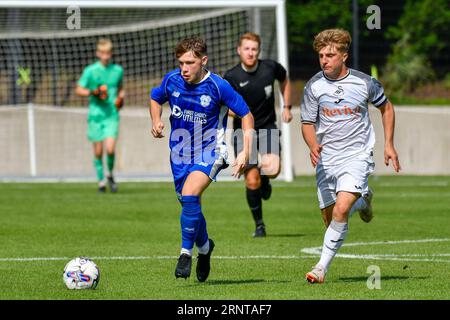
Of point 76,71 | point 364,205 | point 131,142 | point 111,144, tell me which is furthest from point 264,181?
point 76,71

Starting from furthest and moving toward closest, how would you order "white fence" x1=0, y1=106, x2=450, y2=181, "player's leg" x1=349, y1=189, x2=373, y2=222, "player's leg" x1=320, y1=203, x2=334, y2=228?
"white fence" x1=0, y1=106, x2=450, y2=181 → "player's leg" x1=320, y1=203, x2=334, y2=228 → "player's leg" x1=349, y1=189, x2=373, y2=222

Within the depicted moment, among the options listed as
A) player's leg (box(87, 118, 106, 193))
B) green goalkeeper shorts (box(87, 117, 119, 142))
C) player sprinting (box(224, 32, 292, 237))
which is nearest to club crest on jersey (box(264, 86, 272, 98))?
player sprinting (box(224, 32, 292, 237))

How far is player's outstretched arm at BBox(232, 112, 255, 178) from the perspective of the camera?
847cm

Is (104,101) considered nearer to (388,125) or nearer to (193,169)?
(193,169)

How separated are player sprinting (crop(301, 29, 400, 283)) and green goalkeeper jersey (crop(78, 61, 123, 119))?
9975mm

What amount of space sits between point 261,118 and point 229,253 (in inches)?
107

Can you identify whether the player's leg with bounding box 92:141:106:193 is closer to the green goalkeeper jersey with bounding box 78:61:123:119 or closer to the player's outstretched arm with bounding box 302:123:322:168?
the green goalkeeper jersey with bounding box 78:61:123:119

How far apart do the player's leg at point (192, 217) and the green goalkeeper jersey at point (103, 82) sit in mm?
10138

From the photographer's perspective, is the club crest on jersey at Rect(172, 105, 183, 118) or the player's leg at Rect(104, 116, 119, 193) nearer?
the club crest on jersey at Rect(172, 105, 183, 118)

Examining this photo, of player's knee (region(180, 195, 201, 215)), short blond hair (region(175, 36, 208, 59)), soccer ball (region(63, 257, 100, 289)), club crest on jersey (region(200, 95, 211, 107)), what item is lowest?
soccer ball (region(63, 257, 100, 289))

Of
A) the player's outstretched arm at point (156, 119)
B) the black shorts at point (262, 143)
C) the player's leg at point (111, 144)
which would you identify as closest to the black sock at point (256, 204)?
the black shorts at point (262, 143)

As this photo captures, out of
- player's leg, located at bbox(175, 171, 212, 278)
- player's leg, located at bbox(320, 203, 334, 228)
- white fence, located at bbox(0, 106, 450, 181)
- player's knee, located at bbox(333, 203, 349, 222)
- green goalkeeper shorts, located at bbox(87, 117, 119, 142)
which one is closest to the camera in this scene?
player's leg, located at bbox(175, 171, 212, 278)

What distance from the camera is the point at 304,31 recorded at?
31.4 m

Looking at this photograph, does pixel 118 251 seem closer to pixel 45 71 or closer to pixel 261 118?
pixel 261 118
